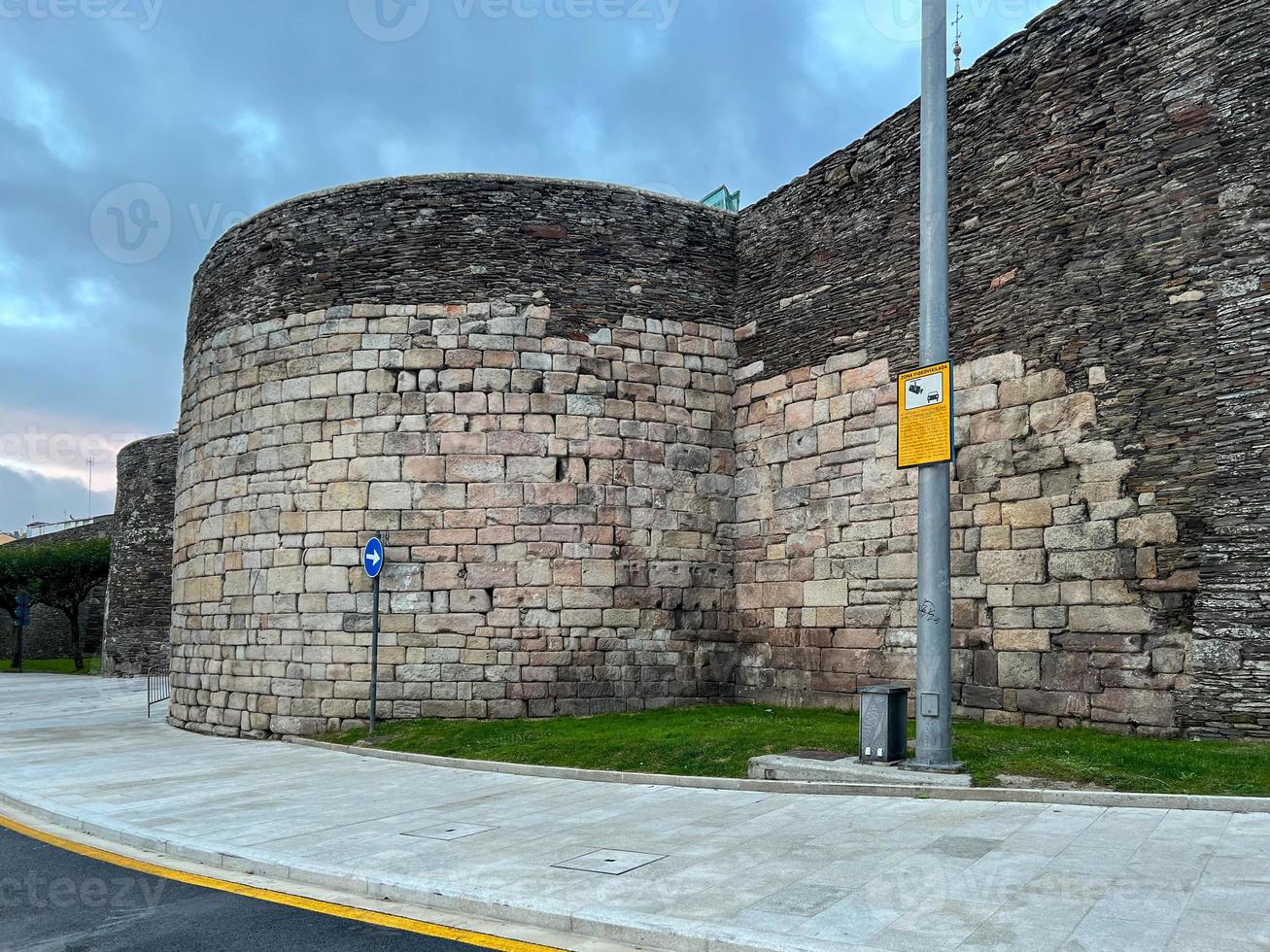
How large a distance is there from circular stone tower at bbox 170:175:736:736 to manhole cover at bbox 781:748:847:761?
13.7 feet

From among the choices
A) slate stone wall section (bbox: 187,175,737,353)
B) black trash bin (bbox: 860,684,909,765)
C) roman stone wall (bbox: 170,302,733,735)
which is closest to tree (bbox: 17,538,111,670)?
roman stone wall (bbox: 170,302,733,735)

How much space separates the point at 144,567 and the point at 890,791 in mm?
27933

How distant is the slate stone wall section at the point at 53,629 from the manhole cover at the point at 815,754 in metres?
42.4

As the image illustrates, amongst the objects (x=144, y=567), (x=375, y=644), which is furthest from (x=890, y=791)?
(x=144, y=567)

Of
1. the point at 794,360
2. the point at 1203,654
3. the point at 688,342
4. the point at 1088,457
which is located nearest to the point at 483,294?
the point at 688,342

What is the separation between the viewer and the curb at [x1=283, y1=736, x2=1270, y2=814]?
638 cm

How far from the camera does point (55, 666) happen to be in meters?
37.6

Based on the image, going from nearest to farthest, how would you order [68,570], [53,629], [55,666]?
[55,666] → [68,570] → [53,629]

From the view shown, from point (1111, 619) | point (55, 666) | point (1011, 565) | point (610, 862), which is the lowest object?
point (55, 666)

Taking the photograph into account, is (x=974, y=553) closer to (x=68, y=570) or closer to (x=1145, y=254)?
(x=1145, y=254)

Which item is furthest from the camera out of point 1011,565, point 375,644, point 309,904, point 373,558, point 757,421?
point 757,421

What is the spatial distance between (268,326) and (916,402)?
9.07m

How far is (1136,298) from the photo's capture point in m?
9.45

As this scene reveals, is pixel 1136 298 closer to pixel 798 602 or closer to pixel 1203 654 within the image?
pixel 1203 654
